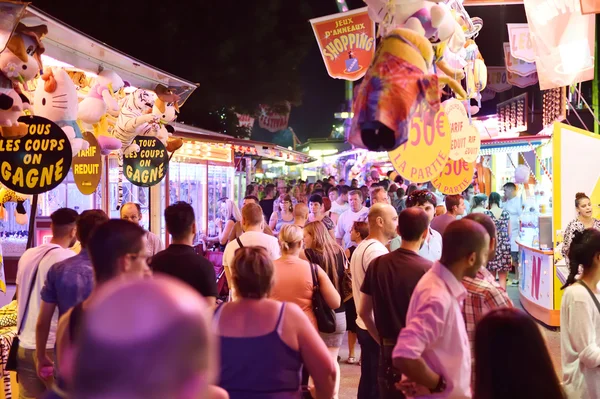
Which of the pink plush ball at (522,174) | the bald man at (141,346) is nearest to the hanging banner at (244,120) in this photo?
the pink plush ball at (522,174)

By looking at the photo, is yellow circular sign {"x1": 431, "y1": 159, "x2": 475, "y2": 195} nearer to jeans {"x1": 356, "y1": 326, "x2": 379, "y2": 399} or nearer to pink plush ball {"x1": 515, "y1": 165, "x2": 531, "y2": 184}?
jeans {"x1": 356, "y1": 326, "x2": 379, "y2": 399}

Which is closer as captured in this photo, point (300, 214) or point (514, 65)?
point (300, 214)

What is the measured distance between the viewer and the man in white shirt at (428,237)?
698 centimetres

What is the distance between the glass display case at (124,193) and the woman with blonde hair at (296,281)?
668 cm

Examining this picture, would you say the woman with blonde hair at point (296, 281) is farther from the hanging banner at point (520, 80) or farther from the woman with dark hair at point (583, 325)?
the hanging banner at point (520, 80)

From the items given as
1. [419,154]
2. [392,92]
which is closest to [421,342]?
[392,92]

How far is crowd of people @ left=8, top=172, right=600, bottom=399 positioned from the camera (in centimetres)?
119

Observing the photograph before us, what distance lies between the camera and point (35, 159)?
597cm

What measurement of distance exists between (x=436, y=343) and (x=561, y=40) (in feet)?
22.0

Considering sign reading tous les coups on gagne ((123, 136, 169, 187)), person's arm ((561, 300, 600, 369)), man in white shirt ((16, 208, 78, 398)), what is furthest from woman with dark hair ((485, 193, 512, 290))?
man in white shirt ((16, 208, 78, 398))

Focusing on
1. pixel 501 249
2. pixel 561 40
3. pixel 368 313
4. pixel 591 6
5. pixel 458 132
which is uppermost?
pixel 561 40

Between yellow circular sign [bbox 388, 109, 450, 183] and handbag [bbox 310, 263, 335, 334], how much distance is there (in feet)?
3.52

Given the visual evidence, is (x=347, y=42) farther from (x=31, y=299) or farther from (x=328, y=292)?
(x=31, y=299)

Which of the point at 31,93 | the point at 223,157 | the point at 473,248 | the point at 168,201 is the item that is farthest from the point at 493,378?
the point at 223,157
